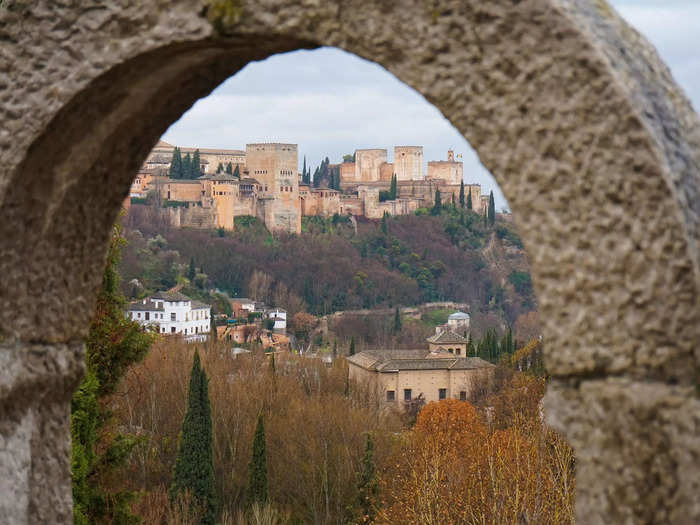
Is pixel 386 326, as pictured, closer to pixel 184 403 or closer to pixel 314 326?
pixel 314 326

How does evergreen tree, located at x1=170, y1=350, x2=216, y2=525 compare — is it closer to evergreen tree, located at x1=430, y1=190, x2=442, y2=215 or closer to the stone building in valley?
the stone building in valley

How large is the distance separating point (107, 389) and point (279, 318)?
4391 centimetres

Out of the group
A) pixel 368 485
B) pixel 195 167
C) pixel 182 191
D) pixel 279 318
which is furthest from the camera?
pixel 195 167

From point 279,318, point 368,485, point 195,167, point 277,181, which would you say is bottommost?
point 279,318

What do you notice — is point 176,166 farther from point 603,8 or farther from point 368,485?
point 603,8

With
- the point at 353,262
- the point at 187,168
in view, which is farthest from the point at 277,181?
the point at 353,262

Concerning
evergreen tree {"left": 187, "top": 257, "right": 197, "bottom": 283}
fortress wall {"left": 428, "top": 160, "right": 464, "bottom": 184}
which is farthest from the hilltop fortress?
evergreen tree {"left": 187, "top": 257, "right": 197, "bottom": 283}

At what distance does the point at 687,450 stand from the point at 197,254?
55502mm

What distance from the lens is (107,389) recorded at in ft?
21.6

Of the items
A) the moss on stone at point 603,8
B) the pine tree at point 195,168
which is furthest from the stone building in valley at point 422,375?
the pine tree at point 195,168

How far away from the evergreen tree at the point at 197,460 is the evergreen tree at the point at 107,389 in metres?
7.51

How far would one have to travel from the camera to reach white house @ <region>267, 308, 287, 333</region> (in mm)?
49531

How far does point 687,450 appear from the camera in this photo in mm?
1364

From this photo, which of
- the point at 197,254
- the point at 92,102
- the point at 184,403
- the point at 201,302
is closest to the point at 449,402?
the point at 184,403
